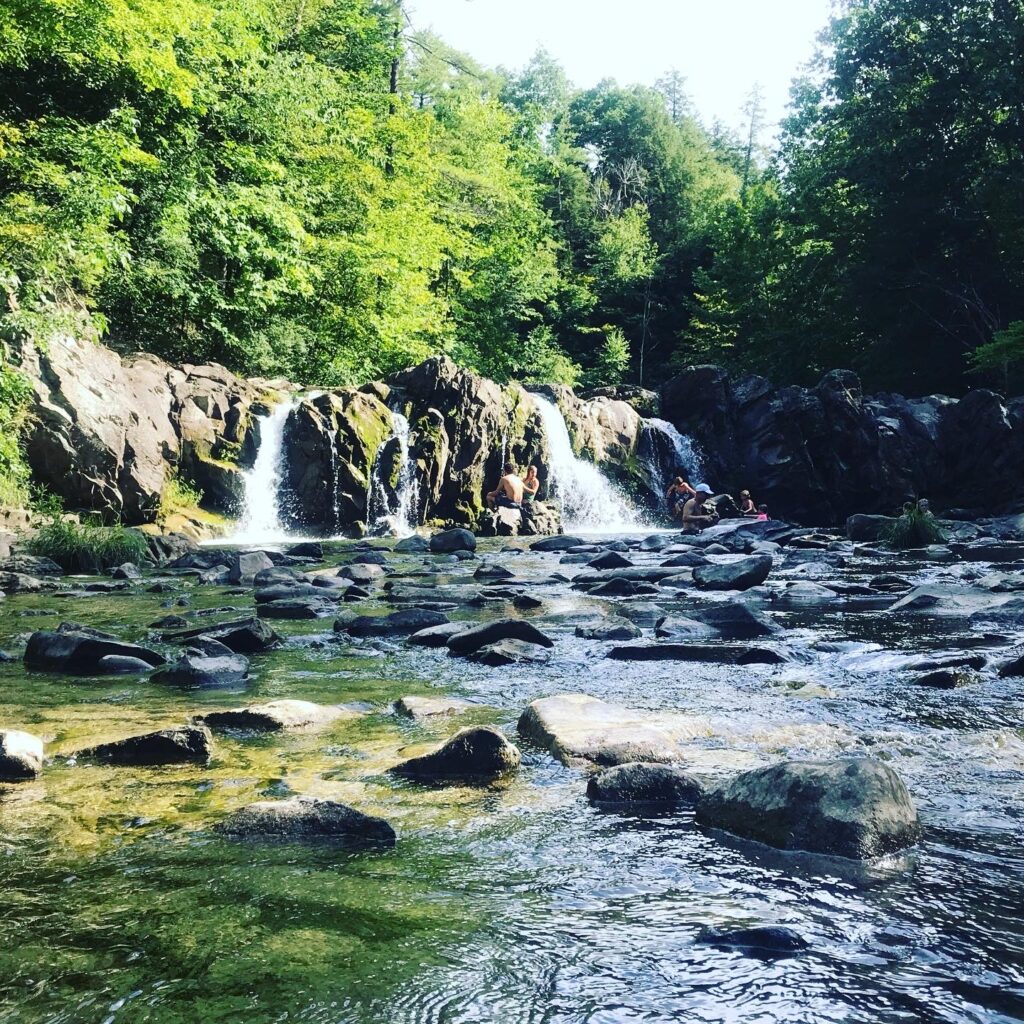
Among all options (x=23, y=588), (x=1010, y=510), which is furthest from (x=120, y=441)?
(x=1010, y=510)

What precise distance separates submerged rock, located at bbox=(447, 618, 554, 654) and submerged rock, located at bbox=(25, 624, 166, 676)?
6.12ft

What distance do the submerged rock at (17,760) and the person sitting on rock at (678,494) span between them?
21.6m

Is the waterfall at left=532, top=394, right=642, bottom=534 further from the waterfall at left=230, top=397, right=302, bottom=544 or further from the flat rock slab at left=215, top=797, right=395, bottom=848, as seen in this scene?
the flat rock slab at left=215, top=797, right=395, bottom=848

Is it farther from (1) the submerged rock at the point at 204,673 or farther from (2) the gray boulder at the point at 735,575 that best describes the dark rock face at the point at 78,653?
(2) the gray boulder at the point at 735,575

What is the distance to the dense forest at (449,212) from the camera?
50.0 feet

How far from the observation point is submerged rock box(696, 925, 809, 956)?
6.98 feet

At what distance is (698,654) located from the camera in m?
6.34

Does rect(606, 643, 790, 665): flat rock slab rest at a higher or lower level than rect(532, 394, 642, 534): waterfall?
lower

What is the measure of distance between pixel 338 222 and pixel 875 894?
2621cm

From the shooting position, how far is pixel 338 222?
2650cm

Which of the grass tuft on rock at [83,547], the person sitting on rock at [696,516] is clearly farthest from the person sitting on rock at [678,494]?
the grass tuft on rock at [83,547]

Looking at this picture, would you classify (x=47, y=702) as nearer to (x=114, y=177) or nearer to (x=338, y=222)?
(x=114, y=177)

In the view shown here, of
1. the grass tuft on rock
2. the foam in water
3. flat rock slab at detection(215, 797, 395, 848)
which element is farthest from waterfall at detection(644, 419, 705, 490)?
flat rock slab at detection(215, 797, 395, 848)

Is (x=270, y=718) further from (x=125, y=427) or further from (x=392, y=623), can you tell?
(x=125, y=427)
